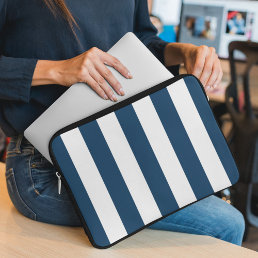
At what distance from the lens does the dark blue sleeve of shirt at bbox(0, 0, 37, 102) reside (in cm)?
81

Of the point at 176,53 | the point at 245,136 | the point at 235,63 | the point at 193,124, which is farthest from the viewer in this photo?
the point at 235,63

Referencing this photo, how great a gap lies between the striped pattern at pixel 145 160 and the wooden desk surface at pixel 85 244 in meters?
0.05

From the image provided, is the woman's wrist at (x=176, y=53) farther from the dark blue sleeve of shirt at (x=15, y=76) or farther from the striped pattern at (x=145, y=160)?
the dark blue sleeve of shirt at (x=15, y=76)

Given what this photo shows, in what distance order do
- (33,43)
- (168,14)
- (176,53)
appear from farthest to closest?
(168,14)
(176,53)
(33,43)

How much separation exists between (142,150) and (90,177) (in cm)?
10

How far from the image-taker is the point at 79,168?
0.78m

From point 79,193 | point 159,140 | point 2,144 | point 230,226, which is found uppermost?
point 159,140

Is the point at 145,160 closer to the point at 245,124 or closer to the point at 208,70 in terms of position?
the point at 208,70

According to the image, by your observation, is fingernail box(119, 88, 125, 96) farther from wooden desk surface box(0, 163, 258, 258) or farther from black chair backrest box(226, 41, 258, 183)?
black chair backrest box(226, 41, 258, 183)

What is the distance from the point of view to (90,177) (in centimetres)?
78

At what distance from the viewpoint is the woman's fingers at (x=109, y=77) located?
774mm

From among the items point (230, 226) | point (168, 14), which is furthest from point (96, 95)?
point (168, 14)

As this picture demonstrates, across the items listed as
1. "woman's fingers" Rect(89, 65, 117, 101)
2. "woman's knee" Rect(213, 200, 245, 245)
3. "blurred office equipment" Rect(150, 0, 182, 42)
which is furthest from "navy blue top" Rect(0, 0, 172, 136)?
"blurred office equipment" Rect(150, 0, 182, 42)

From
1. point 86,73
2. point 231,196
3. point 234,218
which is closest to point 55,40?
point 86,73
